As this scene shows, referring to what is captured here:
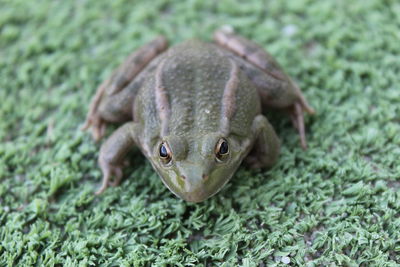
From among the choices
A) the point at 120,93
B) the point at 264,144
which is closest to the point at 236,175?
the point at 264,144

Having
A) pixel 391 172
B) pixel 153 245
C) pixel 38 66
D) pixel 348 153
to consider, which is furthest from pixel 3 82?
pixel 391 172

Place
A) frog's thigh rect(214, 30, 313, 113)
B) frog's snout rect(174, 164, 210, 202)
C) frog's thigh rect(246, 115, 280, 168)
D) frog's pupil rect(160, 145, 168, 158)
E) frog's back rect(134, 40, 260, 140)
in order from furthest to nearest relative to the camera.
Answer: frog's thigh rect(214, 30, 313, 113)
frog's thigh rect(246, 115, 280, 168)
frog's back rect(134, 40, 260, 140)
frog's pupil rect(160, 145, 168, 158)
frog's snout rect(174, 164, 210, 202)

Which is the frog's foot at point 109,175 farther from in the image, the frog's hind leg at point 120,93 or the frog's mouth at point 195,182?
the frog's mouth at point 195,182

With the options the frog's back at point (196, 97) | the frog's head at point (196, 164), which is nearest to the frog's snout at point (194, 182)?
the frog's head at point (196, 164)

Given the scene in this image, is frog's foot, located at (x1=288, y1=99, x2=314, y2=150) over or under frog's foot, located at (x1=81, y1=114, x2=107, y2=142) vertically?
under

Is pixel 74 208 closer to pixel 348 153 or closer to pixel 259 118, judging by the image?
pixel 259 118

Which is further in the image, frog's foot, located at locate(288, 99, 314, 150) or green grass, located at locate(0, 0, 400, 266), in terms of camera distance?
frog's foot, located at locate(288, 99, 314, 150)

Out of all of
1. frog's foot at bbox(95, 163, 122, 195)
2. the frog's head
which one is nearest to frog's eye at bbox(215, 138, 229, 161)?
the frog's head

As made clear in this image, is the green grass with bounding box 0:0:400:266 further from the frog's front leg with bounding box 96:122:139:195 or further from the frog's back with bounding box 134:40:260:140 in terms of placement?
the frog's back with bounding box 134:40:260:140
